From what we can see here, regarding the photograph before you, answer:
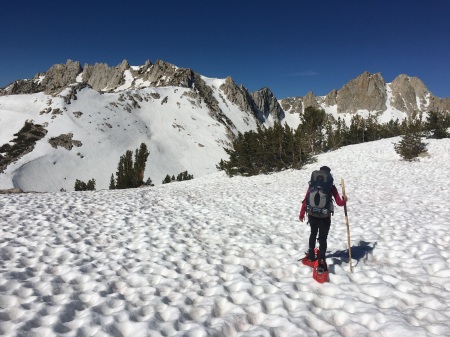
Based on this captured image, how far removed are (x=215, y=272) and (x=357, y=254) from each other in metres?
4.15

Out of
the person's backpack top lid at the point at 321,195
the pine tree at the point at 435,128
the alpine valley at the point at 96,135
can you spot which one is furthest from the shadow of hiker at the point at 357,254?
the alpine valley at the point at 96,135

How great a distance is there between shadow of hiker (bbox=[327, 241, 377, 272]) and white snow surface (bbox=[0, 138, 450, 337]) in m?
0.03

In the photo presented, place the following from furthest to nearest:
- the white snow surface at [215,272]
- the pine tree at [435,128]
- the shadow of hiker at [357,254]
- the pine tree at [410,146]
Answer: the pine tree at [435,128]
the pine tree at [410,146]
the shadow of hiker at [357,254]
the white snow surface at [215,272]

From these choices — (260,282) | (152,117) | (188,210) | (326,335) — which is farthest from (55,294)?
(152,117)

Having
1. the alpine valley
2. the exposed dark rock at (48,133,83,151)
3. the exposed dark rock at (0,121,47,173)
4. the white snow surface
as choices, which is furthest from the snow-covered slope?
the white snow surface

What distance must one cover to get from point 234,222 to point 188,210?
3047 mm

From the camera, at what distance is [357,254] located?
25.4 feet

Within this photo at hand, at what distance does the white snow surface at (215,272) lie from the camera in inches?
177

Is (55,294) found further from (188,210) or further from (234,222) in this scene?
(188,210)

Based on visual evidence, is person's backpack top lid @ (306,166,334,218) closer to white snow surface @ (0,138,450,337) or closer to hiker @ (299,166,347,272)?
hiker @ (299,166,347,272)

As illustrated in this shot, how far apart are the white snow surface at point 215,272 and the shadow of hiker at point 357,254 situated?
1.1 inches

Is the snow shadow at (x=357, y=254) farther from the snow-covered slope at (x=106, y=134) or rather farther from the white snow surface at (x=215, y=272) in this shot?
the snow-covered slope at (x=106, y=134)

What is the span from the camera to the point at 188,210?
13305 mm

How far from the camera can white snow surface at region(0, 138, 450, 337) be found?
14.8 ft
